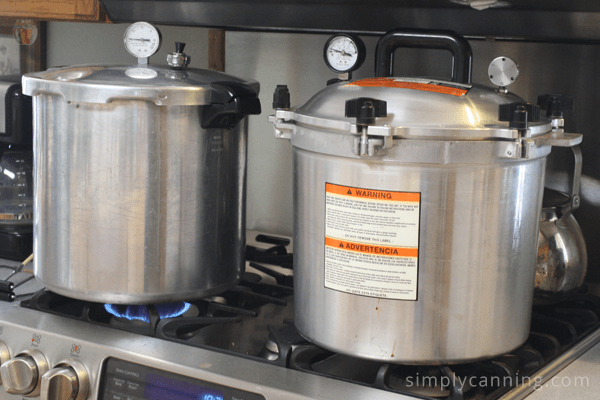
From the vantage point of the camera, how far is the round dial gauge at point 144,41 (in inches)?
41.9

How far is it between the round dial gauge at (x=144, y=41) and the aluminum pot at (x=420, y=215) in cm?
33

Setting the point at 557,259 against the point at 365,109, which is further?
the point at 557,259

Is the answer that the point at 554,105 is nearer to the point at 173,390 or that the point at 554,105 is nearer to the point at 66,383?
the point at 173,390

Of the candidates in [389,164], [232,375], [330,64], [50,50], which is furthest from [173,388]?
[50,50]

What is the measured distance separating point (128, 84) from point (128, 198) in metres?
0.16

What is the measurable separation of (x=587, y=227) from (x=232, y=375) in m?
0.73

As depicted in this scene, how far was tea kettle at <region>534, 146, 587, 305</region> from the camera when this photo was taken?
1044 millimetres

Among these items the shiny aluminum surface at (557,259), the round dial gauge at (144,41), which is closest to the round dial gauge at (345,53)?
the round dial gauge at (144,41)

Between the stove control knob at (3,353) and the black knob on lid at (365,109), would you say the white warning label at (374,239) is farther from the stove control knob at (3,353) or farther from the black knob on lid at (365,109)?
the stove control knob at (3,353)

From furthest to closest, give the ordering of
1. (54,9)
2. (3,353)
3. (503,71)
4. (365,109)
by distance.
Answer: (54,9) < (3,353) < (503,71) < (365,109)

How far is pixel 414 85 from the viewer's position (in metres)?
0.84

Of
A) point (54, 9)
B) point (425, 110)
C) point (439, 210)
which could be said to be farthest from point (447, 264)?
point (54, 9)

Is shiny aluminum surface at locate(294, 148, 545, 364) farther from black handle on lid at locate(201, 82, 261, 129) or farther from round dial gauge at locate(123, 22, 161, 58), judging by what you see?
round dial gauge at locate(123, 22, 161, 58)

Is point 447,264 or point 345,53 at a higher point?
point 345,53
